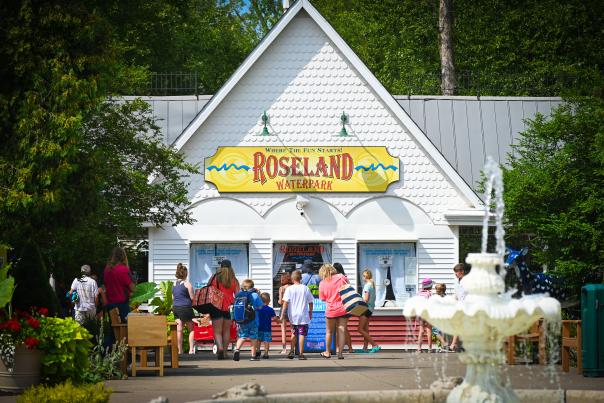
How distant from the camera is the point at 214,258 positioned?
97.5 feet

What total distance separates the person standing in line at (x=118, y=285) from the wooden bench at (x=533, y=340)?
6.60m

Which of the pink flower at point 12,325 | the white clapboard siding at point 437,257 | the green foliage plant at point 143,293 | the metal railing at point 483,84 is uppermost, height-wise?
the metal railing at point 483,84

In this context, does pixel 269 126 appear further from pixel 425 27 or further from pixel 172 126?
Result: pixel 425 27

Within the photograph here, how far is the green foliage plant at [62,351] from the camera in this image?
51.6ft

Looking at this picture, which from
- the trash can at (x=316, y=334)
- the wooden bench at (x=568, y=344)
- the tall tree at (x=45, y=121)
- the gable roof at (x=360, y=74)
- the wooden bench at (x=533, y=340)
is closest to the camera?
the tall tree at (x=45, y=121)

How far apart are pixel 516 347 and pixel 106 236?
7809 millimetres

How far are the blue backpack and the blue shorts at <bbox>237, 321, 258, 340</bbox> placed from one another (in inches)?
7.8

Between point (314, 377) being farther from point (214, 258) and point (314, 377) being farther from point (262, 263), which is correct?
point (214, 258)

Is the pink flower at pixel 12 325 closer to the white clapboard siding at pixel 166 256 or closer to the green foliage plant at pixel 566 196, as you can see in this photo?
the green foliage plant at pixel 566 196

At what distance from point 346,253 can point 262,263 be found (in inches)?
78.1

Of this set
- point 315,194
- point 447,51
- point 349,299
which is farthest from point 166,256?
point 447,51

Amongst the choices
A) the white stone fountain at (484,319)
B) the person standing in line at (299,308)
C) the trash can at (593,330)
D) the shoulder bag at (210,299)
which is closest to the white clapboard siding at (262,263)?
the person standing in line at (299,308)

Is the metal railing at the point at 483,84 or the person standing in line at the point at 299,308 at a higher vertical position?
the metal railing at the point at 483,84

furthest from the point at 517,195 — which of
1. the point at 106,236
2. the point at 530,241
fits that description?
the point at 106,236
